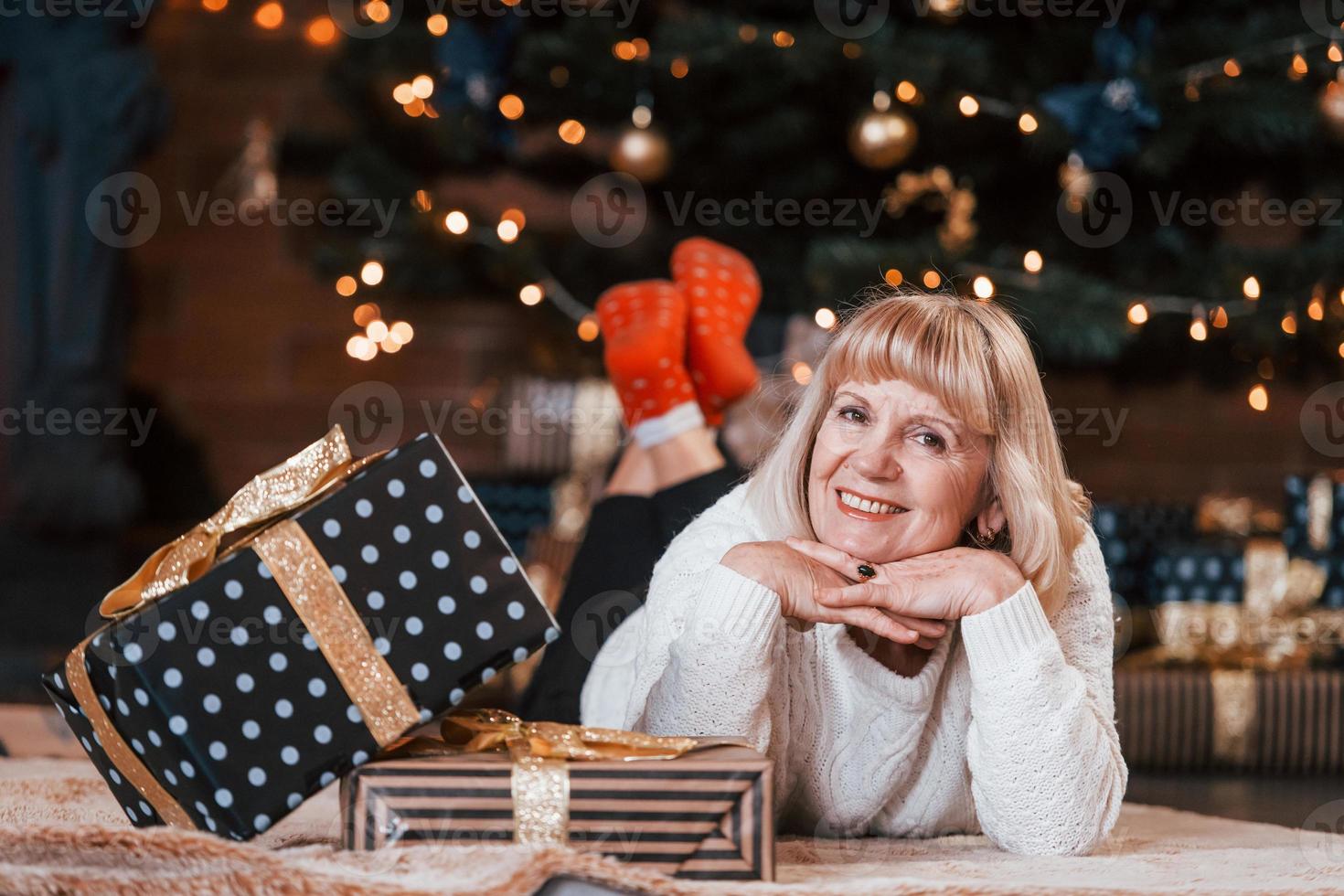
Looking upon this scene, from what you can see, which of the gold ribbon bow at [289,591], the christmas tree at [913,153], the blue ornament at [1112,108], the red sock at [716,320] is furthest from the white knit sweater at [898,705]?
the blue ornament at [1112,108]

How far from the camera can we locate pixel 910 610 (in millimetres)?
911

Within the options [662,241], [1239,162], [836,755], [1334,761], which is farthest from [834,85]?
[836,755]

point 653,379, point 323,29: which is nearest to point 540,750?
point 653,379

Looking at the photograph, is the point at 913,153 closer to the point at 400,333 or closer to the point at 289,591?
the point at 400,333

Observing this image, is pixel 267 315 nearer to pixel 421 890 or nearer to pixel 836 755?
pixel 836 755

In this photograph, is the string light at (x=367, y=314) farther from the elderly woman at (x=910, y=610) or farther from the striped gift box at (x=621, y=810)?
the striped gift box at (x=621, y=810)

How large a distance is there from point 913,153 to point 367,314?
3.75ft

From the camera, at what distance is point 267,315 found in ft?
9.57

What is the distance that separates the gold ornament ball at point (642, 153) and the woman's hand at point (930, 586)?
1241 millimetres

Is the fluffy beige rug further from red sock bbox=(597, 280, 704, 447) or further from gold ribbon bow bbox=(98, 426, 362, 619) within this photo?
red sock bbox=(597, 280, 704, 447)

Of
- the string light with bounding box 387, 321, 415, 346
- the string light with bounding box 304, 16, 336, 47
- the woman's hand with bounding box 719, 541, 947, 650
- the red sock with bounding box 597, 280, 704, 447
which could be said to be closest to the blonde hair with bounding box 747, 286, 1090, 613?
the woman's hand with bounding box 719, 541, 947, 650

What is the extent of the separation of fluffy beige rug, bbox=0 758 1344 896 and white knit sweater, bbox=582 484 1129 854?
39 millimetres

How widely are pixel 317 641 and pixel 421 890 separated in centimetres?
→ 16

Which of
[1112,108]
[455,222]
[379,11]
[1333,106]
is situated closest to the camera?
[1333,106]
